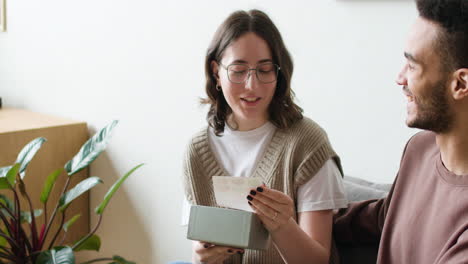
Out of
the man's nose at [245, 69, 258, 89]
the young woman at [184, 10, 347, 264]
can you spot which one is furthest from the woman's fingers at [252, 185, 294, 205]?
the man's nose at [245, 69, 258, 89]

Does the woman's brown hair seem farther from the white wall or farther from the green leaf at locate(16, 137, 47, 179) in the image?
the green leaf at locate(16, 137, 47, 179)

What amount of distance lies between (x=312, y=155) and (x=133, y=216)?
5.05 ft

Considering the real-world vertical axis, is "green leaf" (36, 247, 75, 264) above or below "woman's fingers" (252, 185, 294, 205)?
below

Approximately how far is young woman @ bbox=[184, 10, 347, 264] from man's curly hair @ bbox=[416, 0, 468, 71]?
51cm

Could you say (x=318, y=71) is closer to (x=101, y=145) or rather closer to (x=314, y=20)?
(x=314, y=20)

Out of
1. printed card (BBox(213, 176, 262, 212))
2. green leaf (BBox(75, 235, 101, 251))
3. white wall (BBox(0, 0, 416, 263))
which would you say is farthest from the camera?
green leaf (BBox(75, 235, 101, 251))

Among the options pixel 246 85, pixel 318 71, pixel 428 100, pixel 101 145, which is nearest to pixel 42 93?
pixel 101 145

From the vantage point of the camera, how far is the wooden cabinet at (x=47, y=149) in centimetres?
268

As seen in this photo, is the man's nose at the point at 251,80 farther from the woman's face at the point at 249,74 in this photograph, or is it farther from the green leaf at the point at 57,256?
the green leaf at the point at 57,256

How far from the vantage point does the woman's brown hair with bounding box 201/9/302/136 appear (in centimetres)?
167

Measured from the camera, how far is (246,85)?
1.62 m

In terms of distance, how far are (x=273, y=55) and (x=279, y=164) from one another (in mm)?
310

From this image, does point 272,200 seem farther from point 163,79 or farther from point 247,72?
point 163,79

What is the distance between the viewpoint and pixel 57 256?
2.09m
